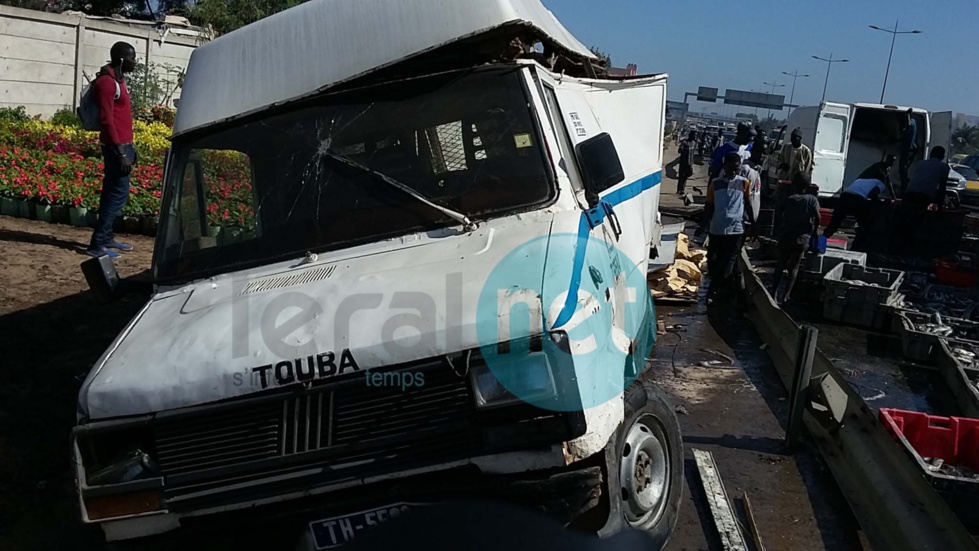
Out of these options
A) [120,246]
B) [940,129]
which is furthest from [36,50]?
[940,129]

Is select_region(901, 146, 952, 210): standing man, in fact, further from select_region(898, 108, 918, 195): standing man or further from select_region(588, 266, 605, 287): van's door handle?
select_region(588, 266, 605, 287): van's door handle

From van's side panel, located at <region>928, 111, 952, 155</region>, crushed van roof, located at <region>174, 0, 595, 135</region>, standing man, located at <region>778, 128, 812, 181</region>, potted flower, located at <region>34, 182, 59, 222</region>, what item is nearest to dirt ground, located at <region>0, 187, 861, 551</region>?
potted flower, located at <region>34, 182, 59, 222</region>

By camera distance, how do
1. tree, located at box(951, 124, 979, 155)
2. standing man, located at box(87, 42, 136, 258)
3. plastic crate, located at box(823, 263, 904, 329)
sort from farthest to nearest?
tree, located at box(951, 124, 979, 155), plastic crate, located at box(823, 263, 904, 329), standing man, located at box(87, 42, 136, 258)

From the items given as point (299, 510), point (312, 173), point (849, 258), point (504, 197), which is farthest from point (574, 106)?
point (849, 258)

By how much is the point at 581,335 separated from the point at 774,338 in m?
4.70

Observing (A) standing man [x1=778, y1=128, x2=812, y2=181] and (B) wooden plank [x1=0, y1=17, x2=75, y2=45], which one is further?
(B) wooden plank [x1=0, y1=17, x2=75, y2=45]

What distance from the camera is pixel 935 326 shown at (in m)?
8.09

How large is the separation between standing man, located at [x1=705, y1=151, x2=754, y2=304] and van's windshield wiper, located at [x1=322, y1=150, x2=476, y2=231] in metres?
5.37

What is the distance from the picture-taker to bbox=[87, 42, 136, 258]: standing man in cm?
807

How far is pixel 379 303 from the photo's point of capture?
304 centimetres

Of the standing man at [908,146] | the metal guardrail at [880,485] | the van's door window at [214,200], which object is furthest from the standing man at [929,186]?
the van's door window at [214,200]

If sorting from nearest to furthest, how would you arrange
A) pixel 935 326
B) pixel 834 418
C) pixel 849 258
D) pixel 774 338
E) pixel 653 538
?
pixel 653 538 < pixel 834 418 < pixel 774 338 < pixel 935 326 < pixel 849 258

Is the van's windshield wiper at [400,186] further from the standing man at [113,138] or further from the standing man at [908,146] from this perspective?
the standing man at [908,146]

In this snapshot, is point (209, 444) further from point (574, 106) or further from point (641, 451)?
point (574, 106)
